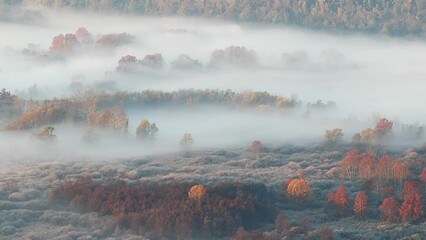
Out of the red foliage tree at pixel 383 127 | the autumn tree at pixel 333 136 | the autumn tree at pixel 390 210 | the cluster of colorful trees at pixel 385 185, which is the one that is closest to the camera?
the autumn tree at pixel 390 210

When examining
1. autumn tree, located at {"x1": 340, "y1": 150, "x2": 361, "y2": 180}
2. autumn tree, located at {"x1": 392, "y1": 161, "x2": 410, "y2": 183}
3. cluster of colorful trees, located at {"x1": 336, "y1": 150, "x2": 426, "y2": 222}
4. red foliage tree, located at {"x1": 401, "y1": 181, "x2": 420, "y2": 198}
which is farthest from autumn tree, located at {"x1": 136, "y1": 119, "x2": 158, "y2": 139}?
red foliage tree, located at {"x1": 401, "y1": 181, "x2": 420, "y2": 198}

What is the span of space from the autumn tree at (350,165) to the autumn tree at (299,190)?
507 inches

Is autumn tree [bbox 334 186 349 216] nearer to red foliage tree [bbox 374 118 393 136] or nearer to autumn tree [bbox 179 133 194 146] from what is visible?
autumn tree [bbox 179 133 194 146]

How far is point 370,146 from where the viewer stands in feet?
588

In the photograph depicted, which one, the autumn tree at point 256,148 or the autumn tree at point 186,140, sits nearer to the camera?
the autumn tree at point 256,148

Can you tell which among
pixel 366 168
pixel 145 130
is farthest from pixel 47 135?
pixel 366 168

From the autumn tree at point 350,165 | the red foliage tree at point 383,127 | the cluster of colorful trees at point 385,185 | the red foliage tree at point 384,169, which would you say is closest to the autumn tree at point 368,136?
the red foliage tree at point 383,127

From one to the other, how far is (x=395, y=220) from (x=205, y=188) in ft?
74.6

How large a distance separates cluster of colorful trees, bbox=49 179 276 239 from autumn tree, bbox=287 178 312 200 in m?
2.82

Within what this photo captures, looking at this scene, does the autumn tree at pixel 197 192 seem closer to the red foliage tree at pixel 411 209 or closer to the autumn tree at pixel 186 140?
the red foliage tree at pixel 411 209

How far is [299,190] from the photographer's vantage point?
139m

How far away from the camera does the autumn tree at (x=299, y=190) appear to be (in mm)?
139000

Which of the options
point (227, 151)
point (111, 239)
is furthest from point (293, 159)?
point (111, 239)

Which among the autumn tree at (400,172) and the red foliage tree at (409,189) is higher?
the autumn tree at (400,172)
